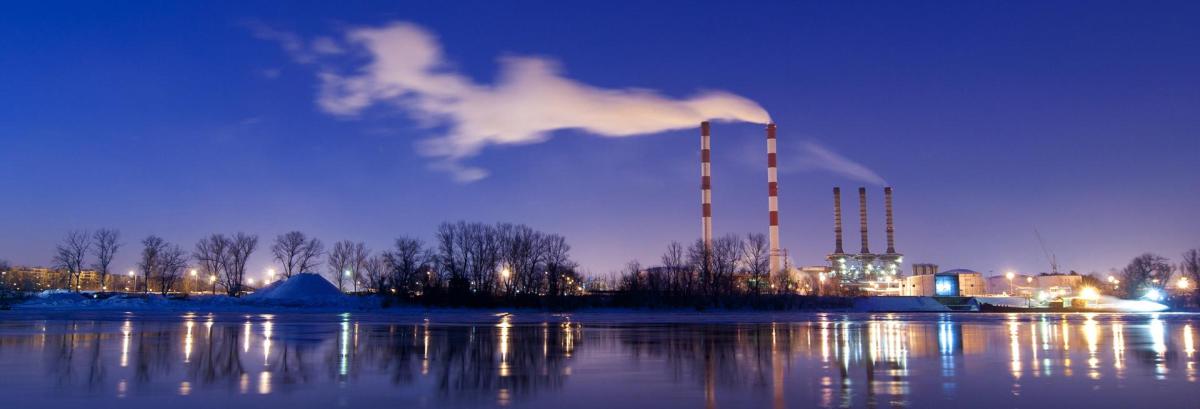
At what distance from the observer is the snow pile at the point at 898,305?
79938 millimetres

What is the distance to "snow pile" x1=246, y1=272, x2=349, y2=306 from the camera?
6888 centimetres

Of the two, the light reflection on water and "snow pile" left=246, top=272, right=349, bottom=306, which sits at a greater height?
"snow pile" left=246, top=272, right=349, bottom=306

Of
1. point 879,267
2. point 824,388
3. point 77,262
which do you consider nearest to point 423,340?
point 824,388

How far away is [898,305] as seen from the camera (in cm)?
8738

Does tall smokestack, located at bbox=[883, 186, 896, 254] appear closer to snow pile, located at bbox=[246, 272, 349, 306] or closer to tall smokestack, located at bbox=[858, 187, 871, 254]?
tall smokestack, located at bbox=[858, 187, 871, 254]

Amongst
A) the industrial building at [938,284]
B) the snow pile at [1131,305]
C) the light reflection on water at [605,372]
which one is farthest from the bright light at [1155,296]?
the light reflection on water at [605,372]

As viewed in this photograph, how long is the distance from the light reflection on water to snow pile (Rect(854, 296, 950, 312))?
193 feet

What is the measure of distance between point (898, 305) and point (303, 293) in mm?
60408

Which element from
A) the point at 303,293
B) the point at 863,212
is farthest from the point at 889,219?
the point at 303,293

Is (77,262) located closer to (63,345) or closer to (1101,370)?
(63,345)

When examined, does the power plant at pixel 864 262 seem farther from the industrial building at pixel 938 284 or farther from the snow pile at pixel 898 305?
the snow pile at pixel 898 305

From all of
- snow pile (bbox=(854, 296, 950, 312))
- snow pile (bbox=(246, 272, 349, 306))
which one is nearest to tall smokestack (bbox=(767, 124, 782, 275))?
snow pile (bbox=(854, 296, 950, 312))

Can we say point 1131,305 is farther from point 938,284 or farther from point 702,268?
point 938,284

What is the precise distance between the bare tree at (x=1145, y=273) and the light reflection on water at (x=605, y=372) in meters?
133
